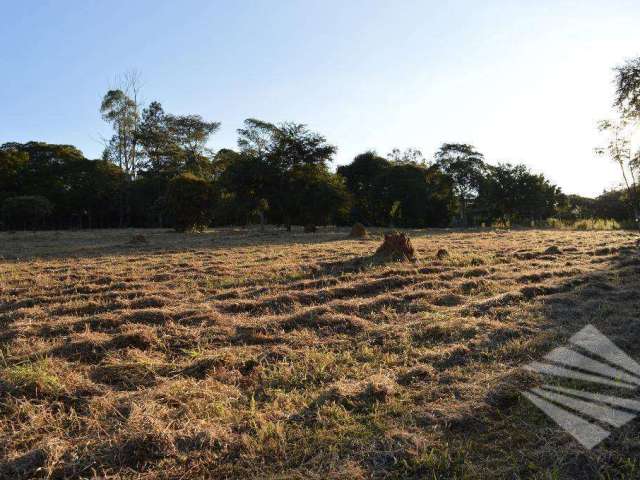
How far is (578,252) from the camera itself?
12320 mm

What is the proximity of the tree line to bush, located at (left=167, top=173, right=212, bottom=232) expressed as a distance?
218 cm

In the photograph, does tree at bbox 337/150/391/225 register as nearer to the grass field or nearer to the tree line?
the tree line

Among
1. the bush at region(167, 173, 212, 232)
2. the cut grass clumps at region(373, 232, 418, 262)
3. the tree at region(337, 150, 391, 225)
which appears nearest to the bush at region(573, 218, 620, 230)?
the tree at region(337, 150, 391, 225)

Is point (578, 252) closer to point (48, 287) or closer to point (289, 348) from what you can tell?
point (289, 348)

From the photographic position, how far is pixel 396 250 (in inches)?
423

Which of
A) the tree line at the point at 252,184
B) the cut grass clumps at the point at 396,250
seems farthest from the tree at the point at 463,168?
the cut grass clumps at the point at 396,250

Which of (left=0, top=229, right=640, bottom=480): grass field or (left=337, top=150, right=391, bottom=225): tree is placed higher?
(left=337, top=150, right=391, bottom=225): tree

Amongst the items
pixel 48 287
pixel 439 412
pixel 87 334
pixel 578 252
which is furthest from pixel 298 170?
pixel 439 412

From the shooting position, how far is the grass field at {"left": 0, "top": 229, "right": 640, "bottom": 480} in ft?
7.98

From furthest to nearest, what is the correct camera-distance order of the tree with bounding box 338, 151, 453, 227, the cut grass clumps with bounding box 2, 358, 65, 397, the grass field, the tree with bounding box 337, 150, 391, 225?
the tree with bounding box 337, 150, 391, 225 → the tree with bounding box 338, 151, 453, 227 → the cut grass clumps with bounding box 2, 358, 65, 397 → the grass field

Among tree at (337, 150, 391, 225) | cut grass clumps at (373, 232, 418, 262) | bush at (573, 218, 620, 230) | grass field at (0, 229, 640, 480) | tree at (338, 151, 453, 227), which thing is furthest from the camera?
tree at (337, 150, 391, 225)

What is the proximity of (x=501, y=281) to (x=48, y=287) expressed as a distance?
340 inches

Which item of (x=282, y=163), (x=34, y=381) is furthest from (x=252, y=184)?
(x=34, y=381)

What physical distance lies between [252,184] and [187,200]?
15.4 feet
